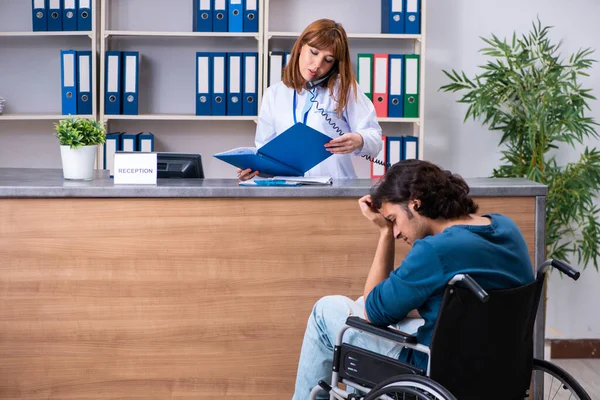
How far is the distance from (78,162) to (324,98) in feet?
3.16

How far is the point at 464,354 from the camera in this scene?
1659 millimetres

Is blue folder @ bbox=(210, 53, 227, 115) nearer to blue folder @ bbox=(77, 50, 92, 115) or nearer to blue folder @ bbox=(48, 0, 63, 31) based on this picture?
blue folder @ bbox=(77, 50, 92, 115)

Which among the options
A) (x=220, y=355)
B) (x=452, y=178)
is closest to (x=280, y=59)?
(x=220, y=355)

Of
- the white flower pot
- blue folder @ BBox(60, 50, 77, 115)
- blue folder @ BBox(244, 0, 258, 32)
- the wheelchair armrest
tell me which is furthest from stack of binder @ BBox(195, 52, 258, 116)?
the wheelchair armrest

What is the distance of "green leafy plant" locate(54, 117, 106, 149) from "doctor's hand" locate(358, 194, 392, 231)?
3.13ft

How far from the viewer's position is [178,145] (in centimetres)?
414

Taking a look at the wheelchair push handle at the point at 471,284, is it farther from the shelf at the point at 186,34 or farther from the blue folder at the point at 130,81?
the blue folder at the point at 130,81

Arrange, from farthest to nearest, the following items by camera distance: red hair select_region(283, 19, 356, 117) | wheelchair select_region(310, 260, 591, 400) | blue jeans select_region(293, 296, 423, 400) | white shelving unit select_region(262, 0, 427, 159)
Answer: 1. white shelving unit select_region(262, 0, 427, 159)
2. red hair select_region(283, 19, 356, 117)
3. blue jeans select_region(293, 296, 423, 400)
4. wheelchair select_region(310, 260, 591, 400)

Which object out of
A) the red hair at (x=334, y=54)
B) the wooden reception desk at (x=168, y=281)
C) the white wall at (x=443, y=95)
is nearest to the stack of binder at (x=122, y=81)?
the white wall at (x=443, y=95)

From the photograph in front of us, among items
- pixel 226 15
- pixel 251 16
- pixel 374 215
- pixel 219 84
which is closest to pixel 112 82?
pixel 219 84

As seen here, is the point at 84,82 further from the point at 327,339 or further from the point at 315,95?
the point at 327,339

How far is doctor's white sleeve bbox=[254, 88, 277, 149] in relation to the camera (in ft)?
9.63

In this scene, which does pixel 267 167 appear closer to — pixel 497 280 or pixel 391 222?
pixel 391 222

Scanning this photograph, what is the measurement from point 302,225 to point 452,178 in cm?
65
